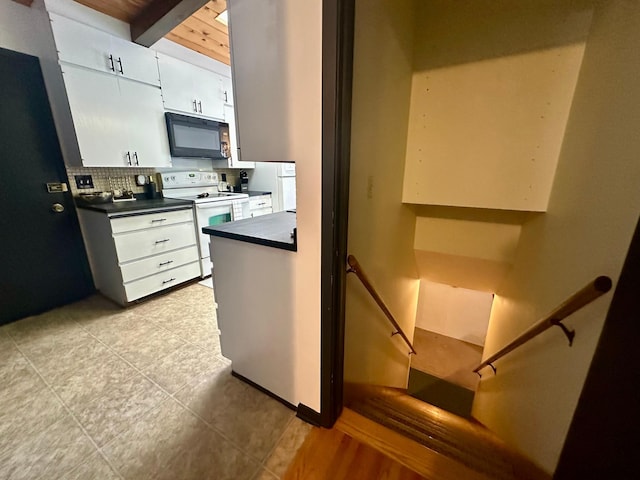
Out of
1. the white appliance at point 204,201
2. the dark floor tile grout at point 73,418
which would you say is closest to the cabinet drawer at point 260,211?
the white appliance at point 204,201

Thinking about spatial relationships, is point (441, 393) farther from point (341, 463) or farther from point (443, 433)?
point (341, 463)

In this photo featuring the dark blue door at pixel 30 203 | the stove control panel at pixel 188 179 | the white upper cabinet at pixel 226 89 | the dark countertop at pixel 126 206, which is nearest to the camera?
the dark blue door at pixel 30 203

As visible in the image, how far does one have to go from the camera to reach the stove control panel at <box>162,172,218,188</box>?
3045 millimetres

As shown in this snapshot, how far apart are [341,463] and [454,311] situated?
372cm

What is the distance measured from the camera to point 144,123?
2.55 metres

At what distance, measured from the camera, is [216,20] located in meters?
2.41

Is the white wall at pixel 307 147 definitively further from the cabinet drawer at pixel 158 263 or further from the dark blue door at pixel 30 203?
the dark blue door at pixel 30 203

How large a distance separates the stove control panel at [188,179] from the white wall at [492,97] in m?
2.75

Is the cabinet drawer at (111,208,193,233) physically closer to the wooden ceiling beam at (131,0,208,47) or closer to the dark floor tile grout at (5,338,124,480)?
the dark floor tile grout at (5,338,124,480)

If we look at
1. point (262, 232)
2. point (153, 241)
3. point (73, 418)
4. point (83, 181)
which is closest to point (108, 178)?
point (83, 181)

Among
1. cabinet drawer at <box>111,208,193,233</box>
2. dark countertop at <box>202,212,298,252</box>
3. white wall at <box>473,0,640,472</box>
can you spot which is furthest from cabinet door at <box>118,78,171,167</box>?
white wall at <box>473,0,640,472</box>

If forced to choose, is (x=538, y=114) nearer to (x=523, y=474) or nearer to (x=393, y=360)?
(x=523, y=474)

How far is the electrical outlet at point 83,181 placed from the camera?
248 cm

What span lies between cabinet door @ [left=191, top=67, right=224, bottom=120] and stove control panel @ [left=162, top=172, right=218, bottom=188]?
2.53 ft
